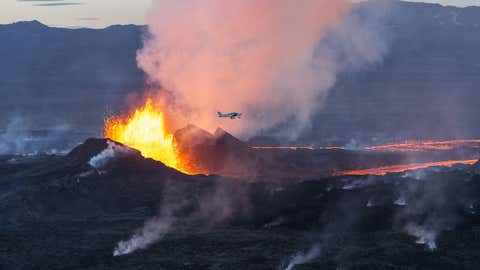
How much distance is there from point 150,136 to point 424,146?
52.5 m

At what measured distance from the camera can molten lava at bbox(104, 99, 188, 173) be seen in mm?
100312

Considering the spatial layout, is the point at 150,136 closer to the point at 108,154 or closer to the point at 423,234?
the point at 108,154

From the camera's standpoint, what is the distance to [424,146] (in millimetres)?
141750

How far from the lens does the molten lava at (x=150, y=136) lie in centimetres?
10031

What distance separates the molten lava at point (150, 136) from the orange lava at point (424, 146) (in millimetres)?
37251

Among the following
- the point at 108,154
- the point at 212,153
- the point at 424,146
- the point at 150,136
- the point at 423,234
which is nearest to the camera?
the point at 423,234

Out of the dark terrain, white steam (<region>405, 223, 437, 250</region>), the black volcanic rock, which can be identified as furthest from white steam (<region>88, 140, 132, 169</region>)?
white steam (<region>405, 223, 437, 250</region>)

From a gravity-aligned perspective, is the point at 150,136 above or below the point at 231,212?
above

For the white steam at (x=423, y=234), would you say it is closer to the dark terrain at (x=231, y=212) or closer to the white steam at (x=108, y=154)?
the dark terrain at (x=231, y=212)

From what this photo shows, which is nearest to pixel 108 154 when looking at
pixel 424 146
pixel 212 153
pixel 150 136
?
pixel 212 153

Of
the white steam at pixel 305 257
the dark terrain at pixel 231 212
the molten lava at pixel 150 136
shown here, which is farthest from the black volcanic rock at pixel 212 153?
the white steam at pixel 305 257

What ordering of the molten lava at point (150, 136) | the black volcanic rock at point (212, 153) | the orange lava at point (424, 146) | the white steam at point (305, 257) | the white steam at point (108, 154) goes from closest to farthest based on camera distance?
the white steam at point (305, 257)
the white steam at point (108, 154)
the black volcanic rock at point (212, 153)
the molten lava at point (150, 136)
the orange lava at point (424, 146)

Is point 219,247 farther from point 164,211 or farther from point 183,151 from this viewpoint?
point 183,151

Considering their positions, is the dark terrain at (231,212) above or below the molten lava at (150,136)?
below
